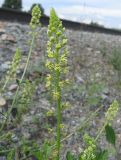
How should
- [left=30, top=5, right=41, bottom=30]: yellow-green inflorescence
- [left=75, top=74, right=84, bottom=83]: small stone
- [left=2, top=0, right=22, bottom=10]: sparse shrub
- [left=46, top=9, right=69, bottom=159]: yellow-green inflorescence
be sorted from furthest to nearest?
[left=2, top=0, right=22, bottom=10]: sparse shrub → [left=75, top=74, right=84, bottom=83]: small stone → [left=30, top=5, right=41, bottom=30]: yellow-green inflorescence → [left=46, top=9, right=69, bottom=159]: yellow-green inflorescence

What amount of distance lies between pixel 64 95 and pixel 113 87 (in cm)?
137

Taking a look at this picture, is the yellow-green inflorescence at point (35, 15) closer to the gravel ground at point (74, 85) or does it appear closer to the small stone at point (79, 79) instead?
the gravel ground at point (74, 85)

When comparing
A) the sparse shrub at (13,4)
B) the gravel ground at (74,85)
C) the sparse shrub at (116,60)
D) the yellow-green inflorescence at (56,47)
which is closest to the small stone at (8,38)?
the gravel ground at (74,85)

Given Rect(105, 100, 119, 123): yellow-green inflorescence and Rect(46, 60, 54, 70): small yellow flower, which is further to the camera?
Rect(105, 100, 119, 123): yellow-green inflorescence

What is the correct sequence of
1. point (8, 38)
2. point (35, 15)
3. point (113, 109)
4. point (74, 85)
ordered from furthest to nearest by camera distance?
1. point (8, 38)
2. point (74, 85)
3. point (35, 15)
4. point (113, 109)

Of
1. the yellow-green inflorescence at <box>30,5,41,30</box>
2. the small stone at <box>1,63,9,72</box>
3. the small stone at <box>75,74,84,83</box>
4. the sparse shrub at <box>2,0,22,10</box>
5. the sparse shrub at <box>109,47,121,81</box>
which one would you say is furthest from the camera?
the sparse shrub at <box>2,0,22,10</box>

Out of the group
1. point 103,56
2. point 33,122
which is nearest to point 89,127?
point 33,122

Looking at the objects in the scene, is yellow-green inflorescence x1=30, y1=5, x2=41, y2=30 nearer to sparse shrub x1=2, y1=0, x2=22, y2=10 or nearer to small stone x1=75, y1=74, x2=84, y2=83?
small stone x1=75, y1=74, x2=84, y2=83

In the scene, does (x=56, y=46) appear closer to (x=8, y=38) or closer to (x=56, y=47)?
(x=56, y=47)

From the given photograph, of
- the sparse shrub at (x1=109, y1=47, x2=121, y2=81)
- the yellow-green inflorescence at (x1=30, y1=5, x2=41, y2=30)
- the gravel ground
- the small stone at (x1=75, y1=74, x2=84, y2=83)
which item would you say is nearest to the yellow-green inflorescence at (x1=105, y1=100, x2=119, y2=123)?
the gravel ground

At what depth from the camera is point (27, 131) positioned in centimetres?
589

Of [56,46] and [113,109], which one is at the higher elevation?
[56,46]

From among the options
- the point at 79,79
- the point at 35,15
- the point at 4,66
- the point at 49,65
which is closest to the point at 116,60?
the point at 79,79

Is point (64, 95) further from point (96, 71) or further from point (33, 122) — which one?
point (96, 71)
